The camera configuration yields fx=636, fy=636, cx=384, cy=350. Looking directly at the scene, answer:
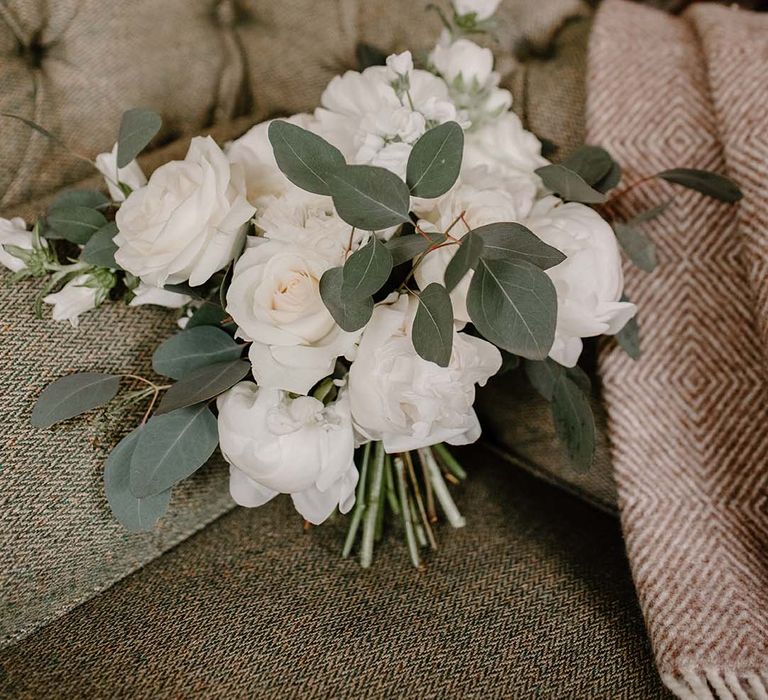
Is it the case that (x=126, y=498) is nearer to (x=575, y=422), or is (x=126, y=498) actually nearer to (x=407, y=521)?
(x=407, y=521)

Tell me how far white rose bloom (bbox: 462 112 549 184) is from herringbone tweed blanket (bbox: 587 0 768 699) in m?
0.12

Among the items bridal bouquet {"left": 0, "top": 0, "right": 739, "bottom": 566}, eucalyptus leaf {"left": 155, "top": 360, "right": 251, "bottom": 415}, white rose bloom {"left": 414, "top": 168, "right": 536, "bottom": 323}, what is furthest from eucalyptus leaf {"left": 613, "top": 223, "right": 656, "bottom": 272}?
eucalyptus leaf {"left": 155, "top": 360, "right": 251, "bottom": 415}

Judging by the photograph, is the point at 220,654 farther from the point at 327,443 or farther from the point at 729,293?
the point at 729,293

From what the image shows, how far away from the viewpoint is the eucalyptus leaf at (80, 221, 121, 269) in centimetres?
46

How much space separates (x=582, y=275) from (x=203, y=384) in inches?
10.3

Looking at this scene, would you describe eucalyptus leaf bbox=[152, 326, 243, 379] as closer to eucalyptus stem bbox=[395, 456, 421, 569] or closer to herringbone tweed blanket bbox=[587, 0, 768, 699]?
eucalyptus stem bbox=[395, 456, 421, 569]

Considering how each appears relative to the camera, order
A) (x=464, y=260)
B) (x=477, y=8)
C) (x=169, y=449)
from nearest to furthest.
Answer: (x=464, y=260) → (x=169, y=449) → (x=477, y=8)

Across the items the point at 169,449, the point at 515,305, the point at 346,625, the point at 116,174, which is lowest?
the point at 346,625

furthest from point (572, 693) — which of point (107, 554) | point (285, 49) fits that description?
point (285, 49)

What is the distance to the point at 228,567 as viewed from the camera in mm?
569

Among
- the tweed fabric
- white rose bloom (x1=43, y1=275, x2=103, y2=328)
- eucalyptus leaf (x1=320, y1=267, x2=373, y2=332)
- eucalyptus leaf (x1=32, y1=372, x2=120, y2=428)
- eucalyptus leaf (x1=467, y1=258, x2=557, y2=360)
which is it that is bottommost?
the tweed fabric

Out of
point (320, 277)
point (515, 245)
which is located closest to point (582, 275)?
point (515, 245)

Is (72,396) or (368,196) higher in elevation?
(368,196)

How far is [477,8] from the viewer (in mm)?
554
